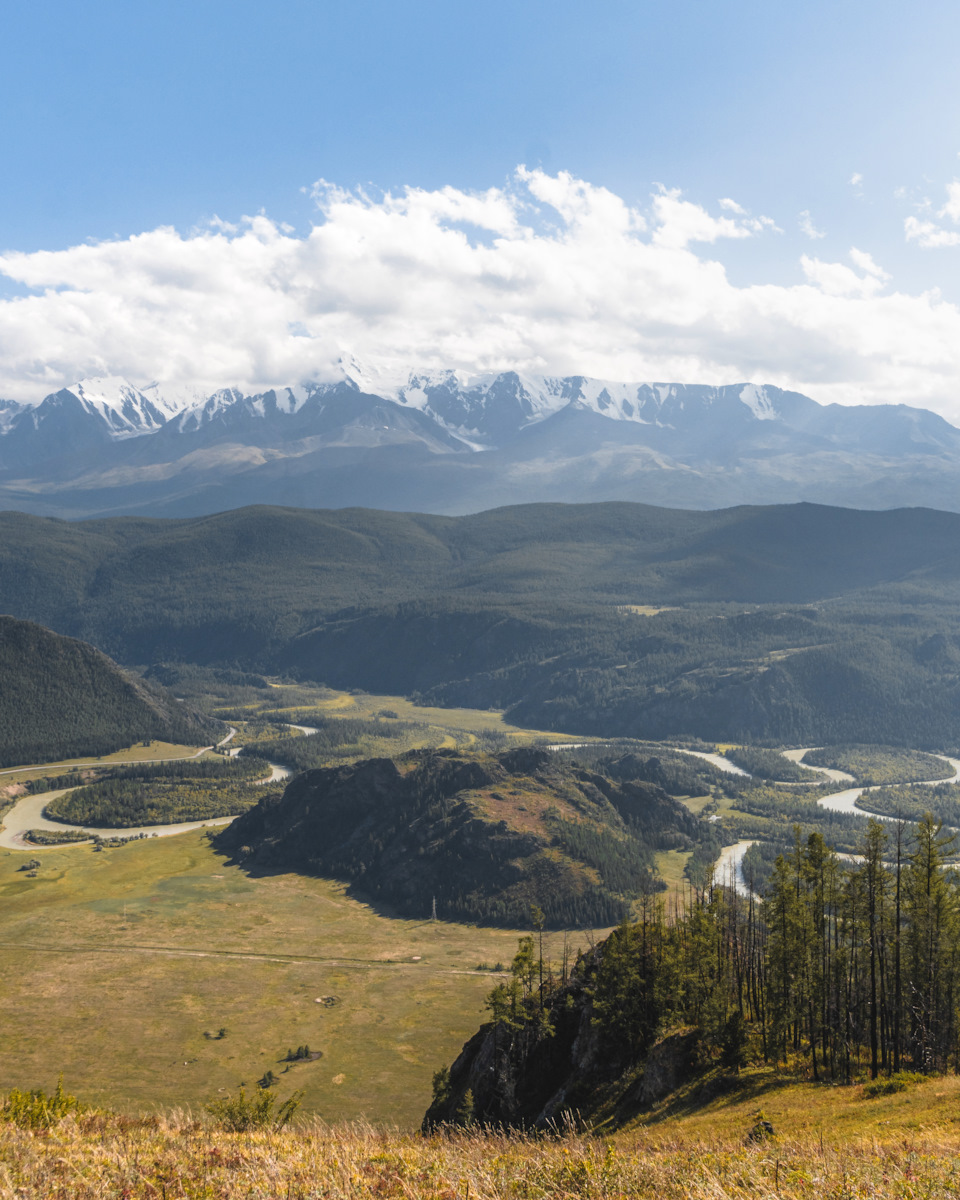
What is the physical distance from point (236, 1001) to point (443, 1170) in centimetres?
13048

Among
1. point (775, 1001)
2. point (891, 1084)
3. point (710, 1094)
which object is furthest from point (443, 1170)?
point (775, 1001)

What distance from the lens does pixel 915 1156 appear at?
3406cm

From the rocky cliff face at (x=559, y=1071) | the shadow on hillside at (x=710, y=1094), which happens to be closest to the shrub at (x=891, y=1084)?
the shadow on hillside at (x=710, y=1094)

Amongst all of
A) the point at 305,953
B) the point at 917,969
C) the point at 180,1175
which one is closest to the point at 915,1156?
the point at 180,1175

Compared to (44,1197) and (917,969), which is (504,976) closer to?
(917,969)

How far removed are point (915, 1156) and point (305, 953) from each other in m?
155

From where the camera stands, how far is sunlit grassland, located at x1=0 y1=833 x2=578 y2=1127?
400 ft

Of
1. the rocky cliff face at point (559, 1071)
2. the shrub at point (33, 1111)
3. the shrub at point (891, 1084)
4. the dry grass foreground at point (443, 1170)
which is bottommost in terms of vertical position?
the rocky cliff face at point (559, 1071)

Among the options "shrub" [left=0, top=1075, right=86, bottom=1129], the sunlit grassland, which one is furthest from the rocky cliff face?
"shrub" [left=0, top=1075, right=86, bottom=1129]

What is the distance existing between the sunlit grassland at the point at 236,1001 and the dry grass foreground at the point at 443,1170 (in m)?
80.8

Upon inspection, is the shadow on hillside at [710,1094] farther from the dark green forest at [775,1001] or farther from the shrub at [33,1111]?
the shrub at [33,1111]

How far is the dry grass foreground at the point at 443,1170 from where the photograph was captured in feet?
97.8

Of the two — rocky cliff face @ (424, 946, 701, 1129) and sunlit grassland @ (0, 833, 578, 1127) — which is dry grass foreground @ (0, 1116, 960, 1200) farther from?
sunlit grassland @ (0, 833, 578, 1127)

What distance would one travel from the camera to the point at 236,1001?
150750 millimetres
